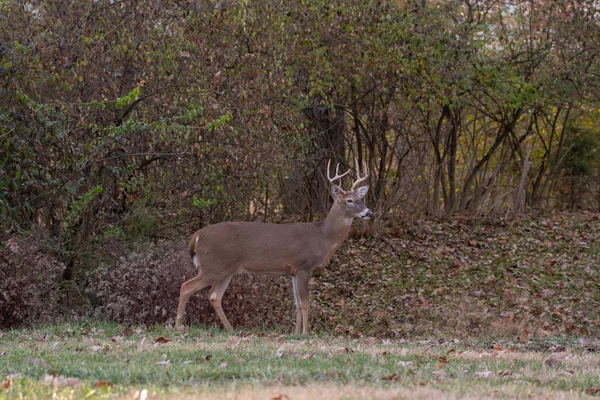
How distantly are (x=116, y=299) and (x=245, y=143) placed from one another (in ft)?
8.87

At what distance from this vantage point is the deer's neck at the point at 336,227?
12266 millimetres

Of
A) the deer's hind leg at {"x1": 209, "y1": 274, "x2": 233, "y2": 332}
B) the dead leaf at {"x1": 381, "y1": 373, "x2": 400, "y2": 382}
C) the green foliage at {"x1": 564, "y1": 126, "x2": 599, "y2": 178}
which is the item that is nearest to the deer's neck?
the deer's hind leg at {"x1": 209, "y1": 274, "x2": 233, "y2": 332}

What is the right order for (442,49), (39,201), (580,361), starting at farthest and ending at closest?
(442,49), (39,201), (580,361)

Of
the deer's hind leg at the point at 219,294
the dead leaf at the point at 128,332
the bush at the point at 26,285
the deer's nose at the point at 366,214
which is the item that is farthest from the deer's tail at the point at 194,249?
the deer's nose at the point at 366,214

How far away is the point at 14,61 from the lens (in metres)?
11.3

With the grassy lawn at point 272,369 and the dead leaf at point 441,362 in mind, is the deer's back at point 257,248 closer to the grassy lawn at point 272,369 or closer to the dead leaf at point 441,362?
the grassy lawn at point 272,369

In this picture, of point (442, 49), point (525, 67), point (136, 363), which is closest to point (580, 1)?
point (525, 67)

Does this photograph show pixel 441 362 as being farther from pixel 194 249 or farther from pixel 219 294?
pixel 194 249

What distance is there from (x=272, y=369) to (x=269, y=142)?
21.8 ft

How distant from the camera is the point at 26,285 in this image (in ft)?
Answer: 37.6

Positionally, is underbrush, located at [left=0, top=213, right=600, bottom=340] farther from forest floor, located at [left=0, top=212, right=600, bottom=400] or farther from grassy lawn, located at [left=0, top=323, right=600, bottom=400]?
grassy lawn, located at [left=0, top=323, right=600, bottom=400]

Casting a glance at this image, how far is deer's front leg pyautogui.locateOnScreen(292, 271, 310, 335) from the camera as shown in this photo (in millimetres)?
11688

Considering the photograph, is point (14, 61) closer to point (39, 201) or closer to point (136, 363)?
point (39, 201)

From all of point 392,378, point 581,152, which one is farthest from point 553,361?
point 581,152
